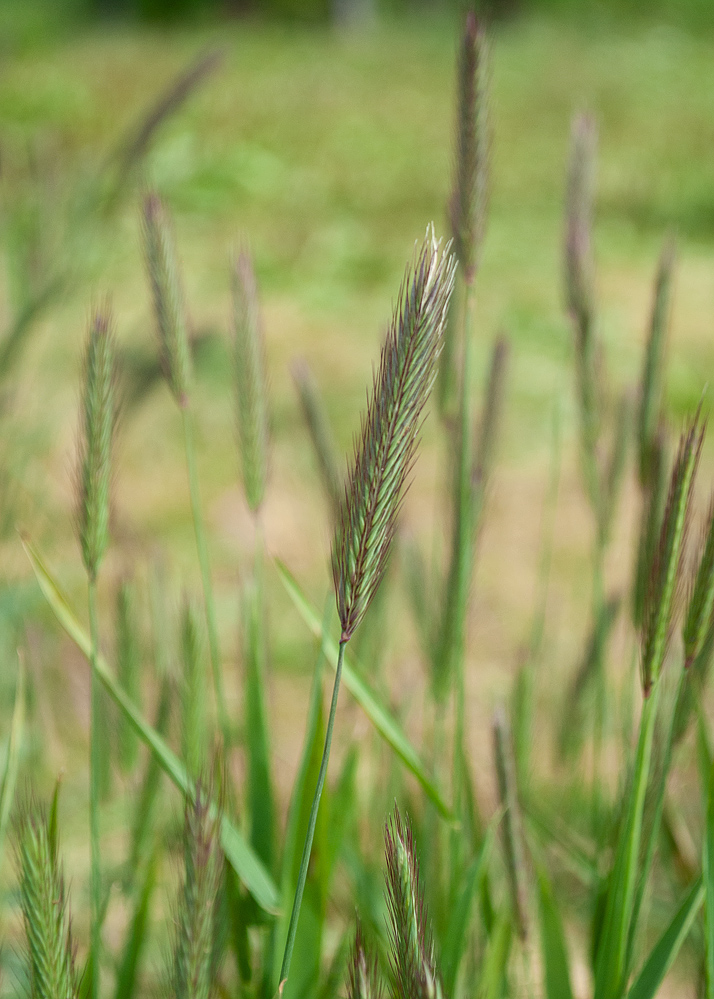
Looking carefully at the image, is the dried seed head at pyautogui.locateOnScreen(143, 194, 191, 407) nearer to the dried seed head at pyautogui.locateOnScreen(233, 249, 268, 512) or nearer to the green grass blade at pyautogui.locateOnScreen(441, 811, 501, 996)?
the dried seed head at pyautogui.locateOnScreen(233, 249, 268, 512)

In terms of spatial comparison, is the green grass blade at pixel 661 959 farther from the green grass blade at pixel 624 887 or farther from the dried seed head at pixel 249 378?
the dried seed head at pixel 249 378

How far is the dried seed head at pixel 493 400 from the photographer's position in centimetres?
64

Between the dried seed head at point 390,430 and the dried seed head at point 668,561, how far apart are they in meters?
0.11

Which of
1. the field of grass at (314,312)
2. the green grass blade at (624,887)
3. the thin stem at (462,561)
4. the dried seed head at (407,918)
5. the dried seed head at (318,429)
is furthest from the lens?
the field of grass at (314,312)

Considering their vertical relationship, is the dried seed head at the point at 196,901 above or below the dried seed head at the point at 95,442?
below

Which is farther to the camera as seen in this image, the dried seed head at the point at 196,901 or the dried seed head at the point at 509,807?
the dried seed head at the point at 509,807

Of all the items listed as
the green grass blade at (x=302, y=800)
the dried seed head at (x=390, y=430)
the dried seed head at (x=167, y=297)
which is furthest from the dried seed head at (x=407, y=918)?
the dried seed head at (x=167, y=297)

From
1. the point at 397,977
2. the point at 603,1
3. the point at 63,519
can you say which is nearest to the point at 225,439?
the point at 63,519

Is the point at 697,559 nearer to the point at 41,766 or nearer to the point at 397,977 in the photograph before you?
the point at 397,977

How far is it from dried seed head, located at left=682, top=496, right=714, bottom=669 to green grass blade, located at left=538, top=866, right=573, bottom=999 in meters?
0.17

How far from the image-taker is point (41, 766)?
2.74 ft

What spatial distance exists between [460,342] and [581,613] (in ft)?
3.74

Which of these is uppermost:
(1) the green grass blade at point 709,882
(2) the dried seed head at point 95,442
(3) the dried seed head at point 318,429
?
(2) the dried seed head at point 95,442

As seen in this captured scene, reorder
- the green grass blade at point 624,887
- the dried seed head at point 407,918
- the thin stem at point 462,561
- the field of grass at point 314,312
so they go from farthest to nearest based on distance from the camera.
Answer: the field of grass at point 314,312, the thin stem at point 462,561, the green grass blade at point 624,887, the dried seed head at point 407,918
